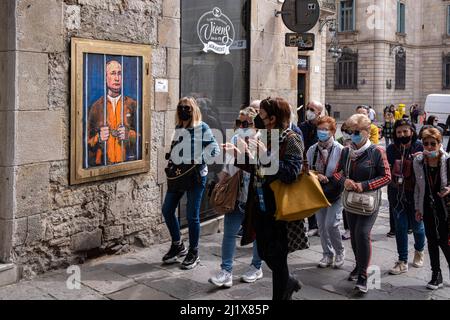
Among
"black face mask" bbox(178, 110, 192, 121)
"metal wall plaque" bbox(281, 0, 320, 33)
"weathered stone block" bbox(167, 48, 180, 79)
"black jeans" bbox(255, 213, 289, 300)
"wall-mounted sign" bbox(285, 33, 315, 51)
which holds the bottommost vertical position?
"black jeans" bbox(255, 213, 289, 300)

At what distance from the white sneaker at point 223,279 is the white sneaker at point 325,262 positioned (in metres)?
1.21

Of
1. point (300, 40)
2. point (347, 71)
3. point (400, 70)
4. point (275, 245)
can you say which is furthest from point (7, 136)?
point (400, 70)

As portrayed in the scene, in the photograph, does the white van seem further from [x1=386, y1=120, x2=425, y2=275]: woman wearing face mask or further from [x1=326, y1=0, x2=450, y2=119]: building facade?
[x1=386, y1=120, x2=425, y2=275]: woman wearing face mask

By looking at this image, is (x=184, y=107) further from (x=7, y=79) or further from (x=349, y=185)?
(x=349, y=185)

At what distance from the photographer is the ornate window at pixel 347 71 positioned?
4003 centimetres

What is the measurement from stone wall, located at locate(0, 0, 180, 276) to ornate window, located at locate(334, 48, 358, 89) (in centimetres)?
3497

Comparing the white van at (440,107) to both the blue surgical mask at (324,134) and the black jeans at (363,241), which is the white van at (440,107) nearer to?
the blue surgical mask at (324,134)

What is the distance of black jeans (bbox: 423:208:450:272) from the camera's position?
5434 millimetres

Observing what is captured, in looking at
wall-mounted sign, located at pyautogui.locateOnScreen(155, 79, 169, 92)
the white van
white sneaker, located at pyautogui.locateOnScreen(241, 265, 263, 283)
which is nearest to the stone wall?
wall-mounted sign, located at pyautogui.locateOnScreen(155, 79, 169, 92)

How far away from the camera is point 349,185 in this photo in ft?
17.7

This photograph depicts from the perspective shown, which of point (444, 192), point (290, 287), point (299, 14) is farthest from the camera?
point (299, 14)

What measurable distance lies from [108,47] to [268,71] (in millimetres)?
3369

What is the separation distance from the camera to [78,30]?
18.8 feet

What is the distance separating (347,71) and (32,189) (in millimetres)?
37279
